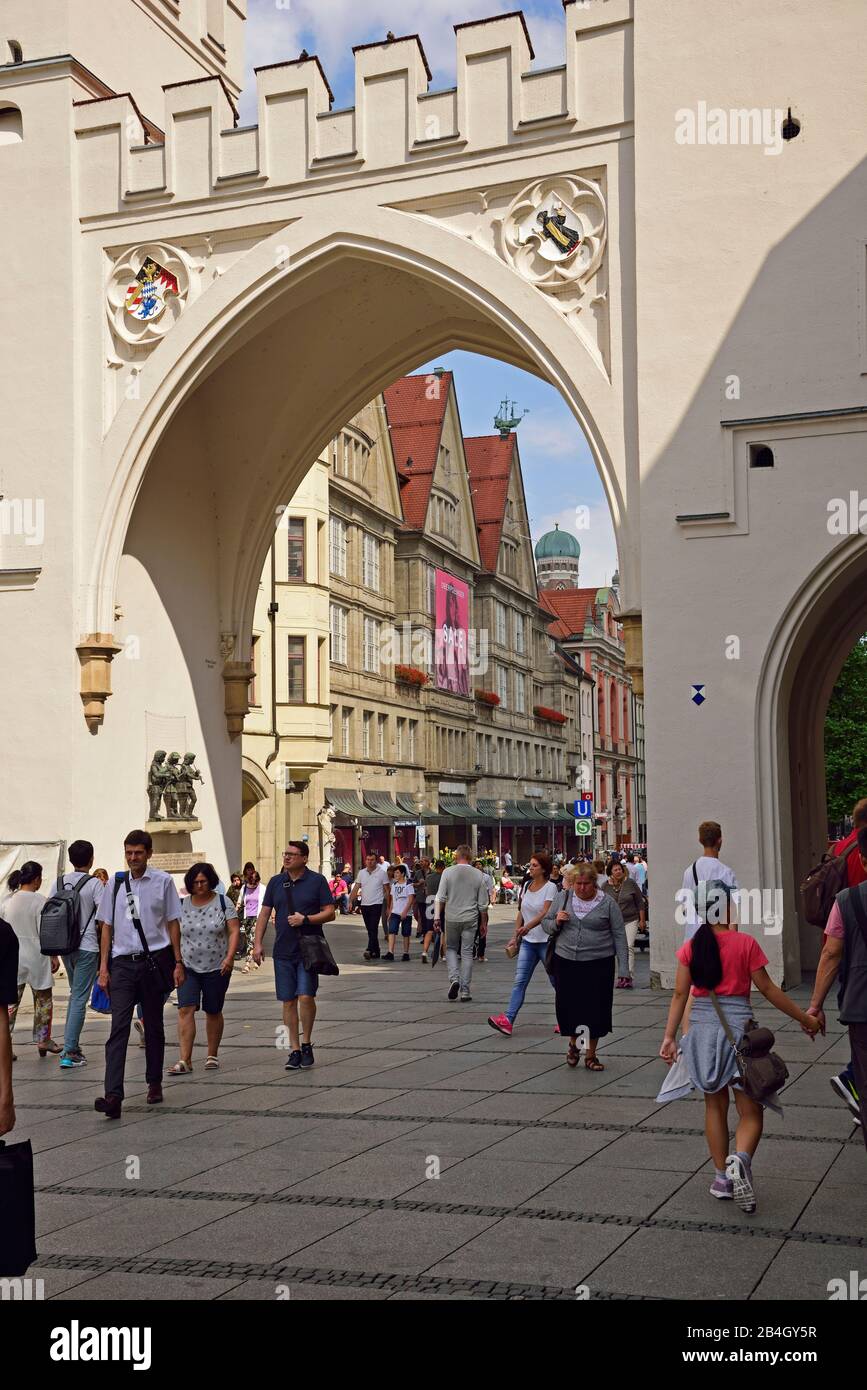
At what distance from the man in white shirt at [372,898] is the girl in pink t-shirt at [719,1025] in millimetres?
15202

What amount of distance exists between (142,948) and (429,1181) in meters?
3.27

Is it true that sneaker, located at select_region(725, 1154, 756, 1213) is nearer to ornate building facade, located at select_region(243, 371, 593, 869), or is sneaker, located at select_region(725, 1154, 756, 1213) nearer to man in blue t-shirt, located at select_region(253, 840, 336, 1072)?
man in blue t-shirt, located at select_region(253, 840, 336, 1072)

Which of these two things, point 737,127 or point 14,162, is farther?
point 14,162

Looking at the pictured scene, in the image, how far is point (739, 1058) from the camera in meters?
6.98

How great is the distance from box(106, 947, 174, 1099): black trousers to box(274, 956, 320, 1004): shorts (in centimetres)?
136

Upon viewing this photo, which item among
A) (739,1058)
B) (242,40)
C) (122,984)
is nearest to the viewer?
(739,1058)

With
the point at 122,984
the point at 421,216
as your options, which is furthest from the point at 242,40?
the point at 122,984

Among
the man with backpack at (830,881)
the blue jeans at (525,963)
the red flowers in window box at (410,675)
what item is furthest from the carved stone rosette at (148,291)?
the red flowers in window box at (410,675)

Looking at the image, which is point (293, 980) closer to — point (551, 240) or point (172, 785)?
point (551, 240)

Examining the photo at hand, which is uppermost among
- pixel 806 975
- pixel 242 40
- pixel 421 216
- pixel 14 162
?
pixel 242 40

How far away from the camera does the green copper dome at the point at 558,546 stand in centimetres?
12538
